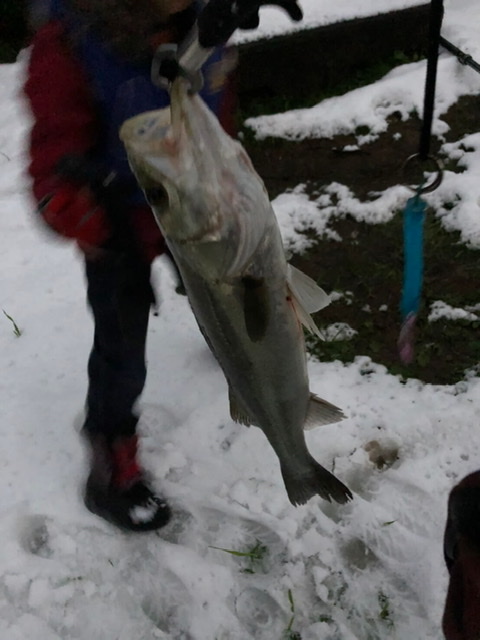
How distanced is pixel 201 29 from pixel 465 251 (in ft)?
8.96

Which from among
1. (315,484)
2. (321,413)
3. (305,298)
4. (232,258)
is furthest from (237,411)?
(232,258)

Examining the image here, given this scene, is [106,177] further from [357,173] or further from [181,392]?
[357,173]

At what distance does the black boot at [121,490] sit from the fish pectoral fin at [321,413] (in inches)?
32.2

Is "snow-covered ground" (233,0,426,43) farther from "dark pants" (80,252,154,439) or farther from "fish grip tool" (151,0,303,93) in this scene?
"fish grip tool" (151,0,303,93)

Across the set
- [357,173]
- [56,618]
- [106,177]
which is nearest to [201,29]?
[106,177]

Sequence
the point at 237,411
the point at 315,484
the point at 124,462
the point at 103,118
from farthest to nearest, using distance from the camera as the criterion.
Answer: the point at 124,462 → the point at 315,484 → the point at 237,411 → the point at 103,118

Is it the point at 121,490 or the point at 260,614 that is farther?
the point at 121,490

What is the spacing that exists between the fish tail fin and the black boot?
0.71 m

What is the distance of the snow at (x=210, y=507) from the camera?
7.29ft

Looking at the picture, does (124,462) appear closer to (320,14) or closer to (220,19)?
(220,19)

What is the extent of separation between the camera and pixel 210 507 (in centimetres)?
251

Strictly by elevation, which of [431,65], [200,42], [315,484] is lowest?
[315,484]

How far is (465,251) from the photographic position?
3.52m

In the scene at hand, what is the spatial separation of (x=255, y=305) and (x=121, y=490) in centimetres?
128
